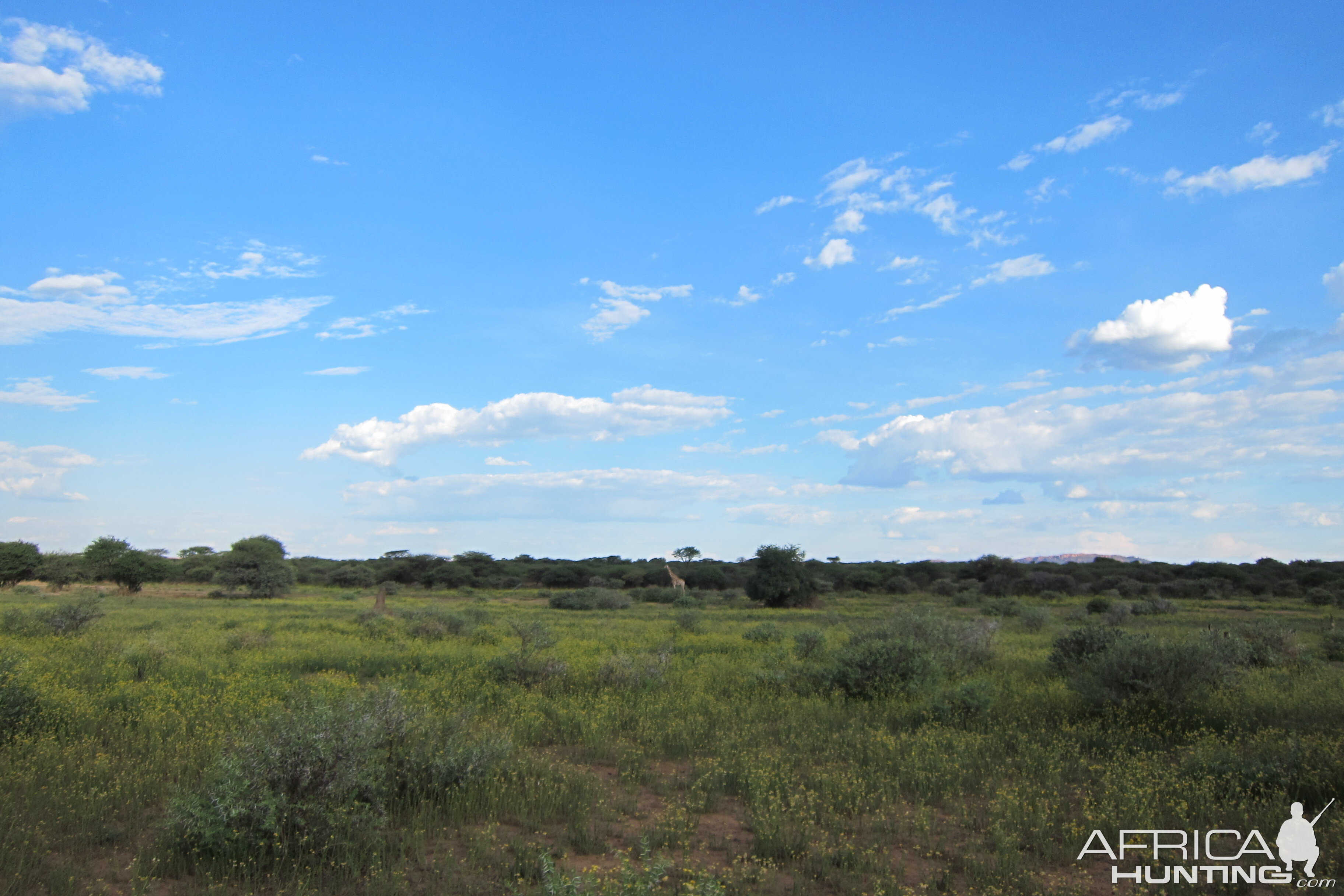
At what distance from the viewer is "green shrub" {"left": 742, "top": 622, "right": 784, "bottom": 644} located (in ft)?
68.4

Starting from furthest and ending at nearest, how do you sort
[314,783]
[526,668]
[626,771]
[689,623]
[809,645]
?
[689,623] < [809,645] < [526,668] < [626,771] < [314,783]

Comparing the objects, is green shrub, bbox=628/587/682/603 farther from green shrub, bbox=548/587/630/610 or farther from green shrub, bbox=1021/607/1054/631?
green shrub, bbox=1021/607/1054/631

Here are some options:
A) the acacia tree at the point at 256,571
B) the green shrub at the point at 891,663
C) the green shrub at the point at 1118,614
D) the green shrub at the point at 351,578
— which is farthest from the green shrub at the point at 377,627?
the green shrub at the point at 351,578

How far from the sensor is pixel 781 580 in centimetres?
4547

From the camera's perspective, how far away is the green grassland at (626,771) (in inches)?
219

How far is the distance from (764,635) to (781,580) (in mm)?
24825

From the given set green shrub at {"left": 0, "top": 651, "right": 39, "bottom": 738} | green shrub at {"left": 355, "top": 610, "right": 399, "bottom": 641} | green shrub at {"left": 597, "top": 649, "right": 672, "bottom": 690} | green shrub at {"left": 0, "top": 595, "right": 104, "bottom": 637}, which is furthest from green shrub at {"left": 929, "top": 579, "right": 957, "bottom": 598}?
green shrub at {"left": 0, "top": 651, "right": 39, "bottom": 738}

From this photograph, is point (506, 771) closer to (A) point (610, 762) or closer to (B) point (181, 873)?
(A) point (610, 762)

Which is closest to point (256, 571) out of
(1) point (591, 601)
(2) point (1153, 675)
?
(1) point (591, 601)

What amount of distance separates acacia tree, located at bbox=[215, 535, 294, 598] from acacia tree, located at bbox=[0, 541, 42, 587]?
16.2 m

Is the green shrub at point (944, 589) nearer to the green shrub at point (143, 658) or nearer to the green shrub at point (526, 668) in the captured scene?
the green shrub at point (526, 668)

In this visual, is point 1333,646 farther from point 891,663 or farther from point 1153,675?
point 891,663

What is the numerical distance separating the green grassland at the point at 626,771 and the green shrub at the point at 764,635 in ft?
20.9

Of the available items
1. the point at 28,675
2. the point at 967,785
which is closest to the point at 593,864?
the point at 967,785
